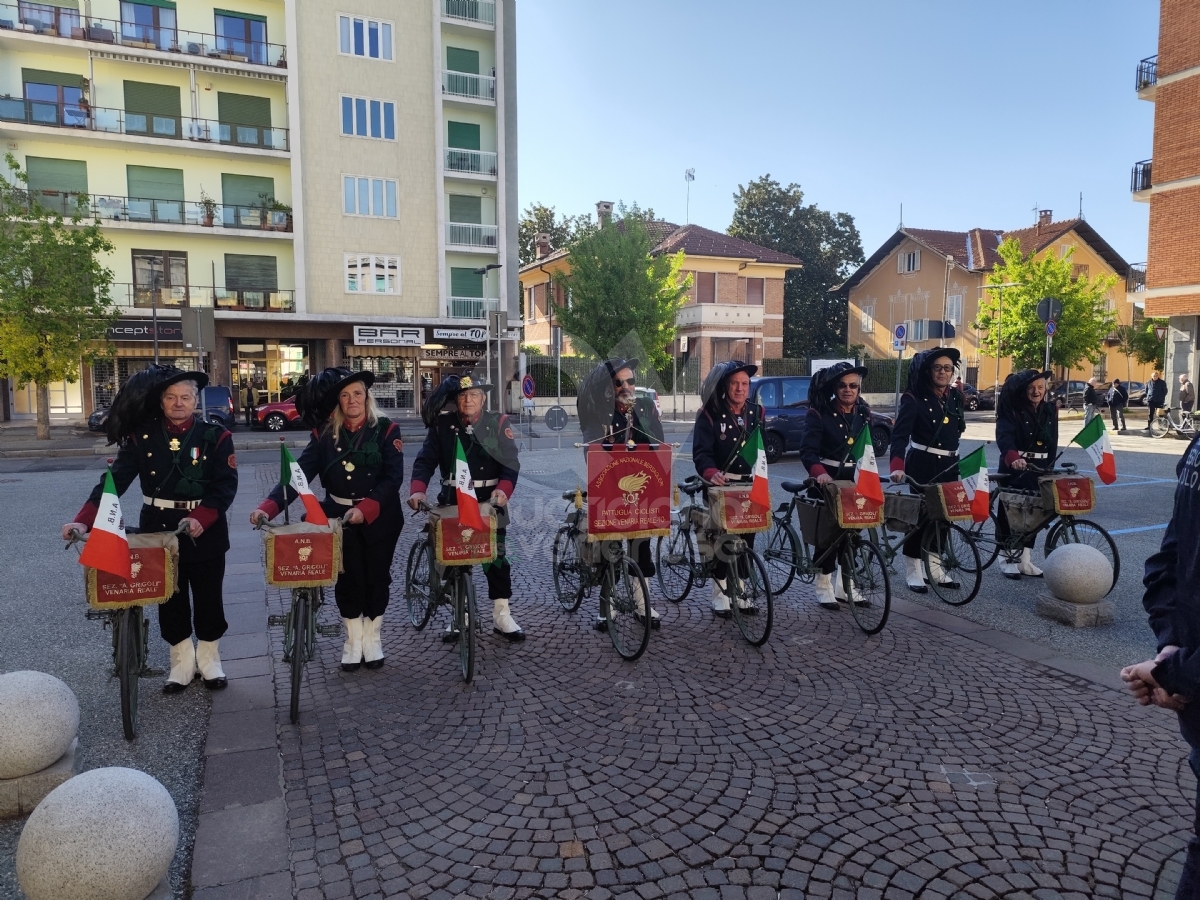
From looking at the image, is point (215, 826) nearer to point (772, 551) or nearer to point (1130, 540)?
point (772, 551)

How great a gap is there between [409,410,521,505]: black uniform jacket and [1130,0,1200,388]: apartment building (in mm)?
29285

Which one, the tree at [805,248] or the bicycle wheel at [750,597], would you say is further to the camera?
the tree at [805,248]

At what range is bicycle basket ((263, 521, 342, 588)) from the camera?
4391mm

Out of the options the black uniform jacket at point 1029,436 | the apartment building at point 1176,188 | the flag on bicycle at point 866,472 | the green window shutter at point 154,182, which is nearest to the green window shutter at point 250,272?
the green window shutter at point 154,182

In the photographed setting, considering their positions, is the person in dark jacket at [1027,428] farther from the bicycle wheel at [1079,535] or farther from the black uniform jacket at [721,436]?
the black uniform jacket at [721,436]

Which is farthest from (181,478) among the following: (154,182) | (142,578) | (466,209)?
(466,209)

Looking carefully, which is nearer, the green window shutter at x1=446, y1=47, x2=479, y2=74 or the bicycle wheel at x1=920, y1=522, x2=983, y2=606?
the bicycle wheel at x1=920, y1=522, x2=983, y2=606

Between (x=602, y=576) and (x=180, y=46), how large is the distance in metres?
32.8

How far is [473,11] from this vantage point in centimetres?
3297

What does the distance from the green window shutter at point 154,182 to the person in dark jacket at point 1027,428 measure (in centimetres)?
3190

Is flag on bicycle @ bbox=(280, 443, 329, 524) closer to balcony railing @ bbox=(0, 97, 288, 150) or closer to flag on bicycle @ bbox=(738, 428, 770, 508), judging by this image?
flag on bicycle @ bbox=(738, 428, 770, 508)

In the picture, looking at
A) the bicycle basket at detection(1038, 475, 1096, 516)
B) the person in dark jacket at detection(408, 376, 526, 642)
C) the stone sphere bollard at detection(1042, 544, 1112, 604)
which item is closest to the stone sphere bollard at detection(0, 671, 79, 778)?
the person in dark jacket at detection(408, 376, 526, 642)

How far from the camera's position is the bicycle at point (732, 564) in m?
5.57

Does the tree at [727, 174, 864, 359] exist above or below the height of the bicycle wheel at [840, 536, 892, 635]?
above
